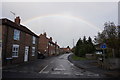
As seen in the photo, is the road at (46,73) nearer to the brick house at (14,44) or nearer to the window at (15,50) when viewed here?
the brick house at (14,44)

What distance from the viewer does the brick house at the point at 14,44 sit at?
50.6 ft

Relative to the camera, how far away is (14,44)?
57.3 feet

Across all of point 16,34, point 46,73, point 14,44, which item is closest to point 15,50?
point 14,44

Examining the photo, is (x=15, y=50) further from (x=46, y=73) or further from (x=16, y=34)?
(x=46, y=73)

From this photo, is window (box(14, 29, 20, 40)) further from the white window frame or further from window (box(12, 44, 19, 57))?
window (box(12, 44, 19, 57))

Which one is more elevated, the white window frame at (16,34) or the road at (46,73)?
the white window frame at (16,34)

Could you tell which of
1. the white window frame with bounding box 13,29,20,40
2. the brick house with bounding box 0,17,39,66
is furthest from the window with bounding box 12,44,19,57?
the white window frame with bounding box 13,29,20,40

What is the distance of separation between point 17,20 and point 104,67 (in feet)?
54.3

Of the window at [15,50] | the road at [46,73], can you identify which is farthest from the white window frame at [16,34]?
the road at [46,73]

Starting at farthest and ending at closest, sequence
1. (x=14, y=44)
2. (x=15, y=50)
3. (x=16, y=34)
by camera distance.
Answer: (x=16, y=34), (x=15, y=50), (x=14, y=44)

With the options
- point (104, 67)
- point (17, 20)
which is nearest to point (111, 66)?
point (104, 67)

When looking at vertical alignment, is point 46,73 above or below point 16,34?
below

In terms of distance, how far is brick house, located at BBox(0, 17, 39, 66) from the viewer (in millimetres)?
15414

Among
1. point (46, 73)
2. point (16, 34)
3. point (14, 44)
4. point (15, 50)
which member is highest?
point (16, 34)
